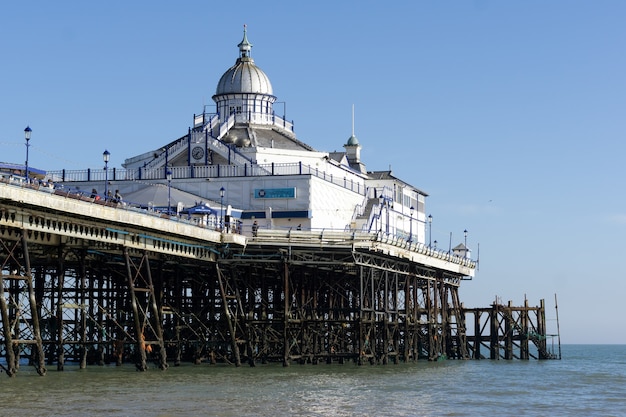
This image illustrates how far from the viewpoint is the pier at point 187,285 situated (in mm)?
61500

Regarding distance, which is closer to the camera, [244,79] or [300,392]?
[300,392]

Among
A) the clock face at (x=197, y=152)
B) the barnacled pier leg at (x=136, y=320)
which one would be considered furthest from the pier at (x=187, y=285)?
the clock face at (x=197, y=152)

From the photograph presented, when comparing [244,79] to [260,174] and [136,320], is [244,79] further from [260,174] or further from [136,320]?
[136,320]

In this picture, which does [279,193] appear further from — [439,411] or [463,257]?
[439,411]

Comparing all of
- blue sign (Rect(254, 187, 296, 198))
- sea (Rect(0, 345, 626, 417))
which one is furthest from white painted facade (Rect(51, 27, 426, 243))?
sea (Rect(0, 345, 626, 417))

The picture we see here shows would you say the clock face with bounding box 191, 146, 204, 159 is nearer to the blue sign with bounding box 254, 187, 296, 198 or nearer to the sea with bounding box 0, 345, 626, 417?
the blue sign with bounding box 254, 187, 296, 198

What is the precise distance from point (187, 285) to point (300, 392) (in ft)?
99.2

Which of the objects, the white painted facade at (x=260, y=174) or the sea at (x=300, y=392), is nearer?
the sea at (x=300, y=392)

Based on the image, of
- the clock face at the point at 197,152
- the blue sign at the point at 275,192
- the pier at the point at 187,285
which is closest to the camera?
the pier at the point at 187,285

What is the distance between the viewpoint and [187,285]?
86688mm

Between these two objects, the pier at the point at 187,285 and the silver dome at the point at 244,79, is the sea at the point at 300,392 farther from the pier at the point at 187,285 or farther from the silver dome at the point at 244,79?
the silver dome at the point at 244,79

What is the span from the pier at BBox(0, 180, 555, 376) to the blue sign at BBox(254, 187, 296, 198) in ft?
19.5

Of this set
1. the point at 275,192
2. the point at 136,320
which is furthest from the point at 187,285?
the point at 136,320

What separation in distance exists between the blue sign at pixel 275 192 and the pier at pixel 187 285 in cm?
596
